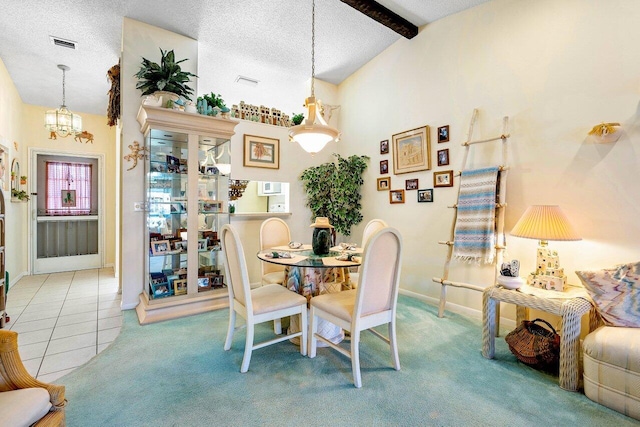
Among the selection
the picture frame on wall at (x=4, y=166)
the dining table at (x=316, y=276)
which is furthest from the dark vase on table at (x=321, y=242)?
the picture frame on wall at (x=4, y=166)

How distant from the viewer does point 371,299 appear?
196 cm

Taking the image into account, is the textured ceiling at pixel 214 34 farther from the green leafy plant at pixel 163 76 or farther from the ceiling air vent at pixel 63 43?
the green leafy plant at pixel 163 76

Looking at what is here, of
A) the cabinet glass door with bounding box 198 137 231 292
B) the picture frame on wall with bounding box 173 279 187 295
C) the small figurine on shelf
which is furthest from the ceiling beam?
the picture frame on wall with bounding box 173 279 187 295

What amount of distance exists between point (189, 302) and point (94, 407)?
148 centimetres

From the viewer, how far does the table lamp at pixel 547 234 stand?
7.02 ft

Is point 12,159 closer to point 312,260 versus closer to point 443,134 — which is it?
point 312,260

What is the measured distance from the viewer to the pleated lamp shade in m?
2.13

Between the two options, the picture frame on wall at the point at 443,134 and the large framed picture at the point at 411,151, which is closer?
the picture frame on wall at the point at 443,134

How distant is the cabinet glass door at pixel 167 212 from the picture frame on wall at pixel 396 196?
8.52 feet

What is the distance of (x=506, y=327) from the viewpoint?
2816 millimetres

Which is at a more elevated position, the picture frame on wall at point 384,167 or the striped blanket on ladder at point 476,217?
the picture frame on wall at point 384,167

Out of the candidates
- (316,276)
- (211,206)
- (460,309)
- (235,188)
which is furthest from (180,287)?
(460,309)

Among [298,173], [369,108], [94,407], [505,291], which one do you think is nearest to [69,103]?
[298,173]

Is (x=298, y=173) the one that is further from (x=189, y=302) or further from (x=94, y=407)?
(x=94, y=407)
